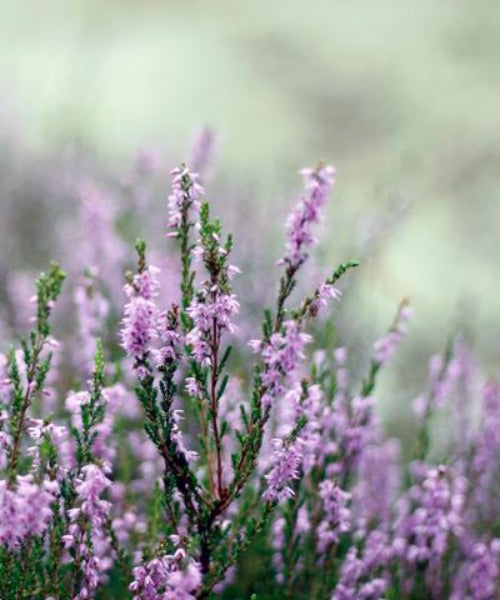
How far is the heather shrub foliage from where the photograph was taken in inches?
103

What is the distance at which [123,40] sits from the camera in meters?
15.6

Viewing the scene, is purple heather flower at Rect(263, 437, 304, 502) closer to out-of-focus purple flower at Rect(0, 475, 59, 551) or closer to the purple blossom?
the purple blossom

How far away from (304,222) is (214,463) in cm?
138

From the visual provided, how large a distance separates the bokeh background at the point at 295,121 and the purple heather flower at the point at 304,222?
4182mm

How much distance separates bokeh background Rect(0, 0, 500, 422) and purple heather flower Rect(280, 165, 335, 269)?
418 cm

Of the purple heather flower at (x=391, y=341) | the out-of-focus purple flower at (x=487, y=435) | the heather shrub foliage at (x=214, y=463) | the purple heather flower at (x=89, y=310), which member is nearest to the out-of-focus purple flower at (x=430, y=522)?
the heather shrub foliage at (x=214, y=463)

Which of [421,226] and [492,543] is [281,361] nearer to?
[492,543]

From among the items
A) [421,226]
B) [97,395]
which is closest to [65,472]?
[97,395]

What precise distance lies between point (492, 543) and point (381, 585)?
0.81m

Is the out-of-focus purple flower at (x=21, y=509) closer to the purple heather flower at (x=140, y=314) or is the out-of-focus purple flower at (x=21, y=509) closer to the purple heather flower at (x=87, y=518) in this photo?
the purple heather flower at (x=87, y=518)

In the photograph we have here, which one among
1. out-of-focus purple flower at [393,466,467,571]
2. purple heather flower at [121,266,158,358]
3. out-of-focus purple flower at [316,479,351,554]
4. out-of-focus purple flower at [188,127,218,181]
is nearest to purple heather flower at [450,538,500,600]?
out-of-focus purple flower at [393,466,467,571]

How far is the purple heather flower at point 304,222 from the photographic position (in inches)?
107

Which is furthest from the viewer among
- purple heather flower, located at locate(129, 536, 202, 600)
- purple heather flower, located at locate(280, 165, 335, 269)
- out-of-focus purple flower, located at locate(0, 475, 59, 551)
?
purple heather flower, located at locate(280, 165, 335, 269)

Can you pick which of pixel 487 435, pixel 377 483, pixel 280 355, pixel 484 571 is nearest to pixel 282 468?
pixel 280 355
